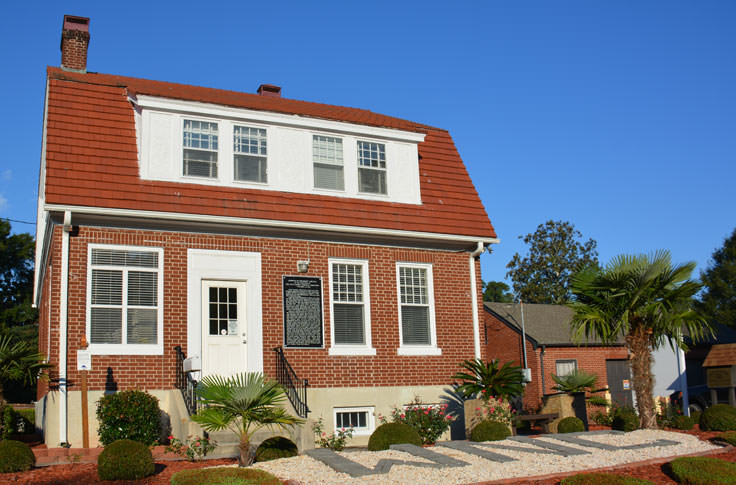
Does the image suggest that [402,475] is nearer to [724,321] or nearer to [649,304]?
[649,304]

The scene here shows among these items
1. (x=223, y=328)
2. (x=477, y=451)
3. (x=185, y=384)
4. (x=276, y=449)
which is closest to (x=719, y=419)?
(x=477, y=451)

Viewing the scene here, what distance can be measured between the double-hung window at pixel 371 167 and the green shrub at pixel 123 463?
874cm

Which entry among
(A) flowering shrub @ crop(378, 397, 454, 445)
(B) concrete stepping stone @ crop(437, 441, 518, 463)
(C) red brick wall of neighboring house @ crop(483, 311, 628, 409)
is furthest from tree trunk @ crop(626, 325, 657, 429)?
(C) red brick wall of neighboring house @ crop(483, 311, 628, 409)

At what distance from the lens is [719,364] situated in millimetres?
23797

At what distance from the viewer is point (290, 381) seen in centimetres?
1465

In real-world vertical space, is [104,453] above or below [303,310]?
below

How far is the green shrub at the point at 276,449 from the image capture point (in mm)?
11125

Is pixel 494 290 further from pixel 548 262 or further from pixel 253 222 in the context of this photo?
pixel 253 222

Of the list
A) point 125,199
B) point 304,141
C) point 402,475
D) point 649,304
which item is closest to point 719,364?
point 649,304

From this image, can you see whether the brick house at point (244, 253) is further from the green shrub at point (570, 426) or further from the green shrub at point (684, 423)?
the green shrub at point (684, 423)

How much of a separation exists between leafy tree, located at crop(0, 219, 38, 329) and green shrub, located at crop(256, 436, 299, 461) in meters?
35.7

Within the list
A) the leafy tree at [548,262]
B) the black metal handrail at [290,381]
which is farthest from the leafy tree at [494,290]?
the black metal handrail at [290,381]

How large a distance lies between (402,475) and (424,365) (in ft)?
22.3

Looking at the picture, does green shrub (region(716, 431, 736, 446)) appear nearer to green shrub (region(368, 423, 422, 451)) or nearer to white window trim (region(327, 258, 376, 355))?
green shrub (region(368, 423, 422, 451))
